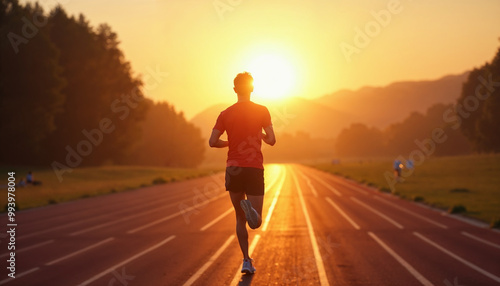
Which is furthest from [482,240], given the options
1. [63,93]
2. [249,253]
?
[63,93]

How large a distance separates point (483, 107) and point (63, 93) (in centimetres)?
5935

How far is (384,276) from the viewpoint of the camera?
820 cm

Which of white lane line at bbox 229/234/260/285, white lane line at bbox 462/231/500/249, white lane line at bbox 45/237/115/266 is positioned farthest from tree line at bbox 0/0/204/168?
white lane line at bbox 462/231/500/249

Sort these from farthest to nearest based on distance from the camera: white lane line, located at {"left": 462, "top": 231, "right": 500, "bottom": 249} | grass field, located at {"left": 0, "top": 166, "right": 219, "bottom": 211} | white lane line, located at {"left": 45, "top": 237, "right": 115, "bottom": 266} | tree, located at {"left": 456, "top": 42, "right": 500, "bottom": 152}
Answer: tree, located at {"left": 456, "top": 42, "right": 500, "bottom": 152} → grass field, located at {"left": 0, "top": 166, "right": 219, "bottom": 211} → white lane line, located at {"left": 462, "top": 231, "right": 500, "bottom": 249} → white lane line, located at {"left": 45, "top": 237, "right": 115, "bottom": 266}

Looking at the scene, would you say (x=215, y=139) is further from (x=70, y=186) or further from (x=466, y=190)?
(x=70, y=186)

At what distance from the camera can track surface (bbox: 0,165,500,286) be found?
8203mm

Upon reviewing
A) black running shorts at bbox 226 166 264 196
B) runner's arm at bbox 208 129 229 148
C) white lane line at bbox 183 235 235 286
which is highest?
runner's arm at bbox 208 129 229 148

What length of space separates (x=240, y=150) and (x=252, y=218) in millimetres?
836

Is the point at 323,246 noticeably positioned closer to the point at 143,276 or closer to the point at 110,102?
the point at 143,276

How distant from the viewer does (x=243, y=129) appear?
227 inches

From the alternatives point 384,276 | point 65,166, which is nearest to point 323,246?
point 384,276

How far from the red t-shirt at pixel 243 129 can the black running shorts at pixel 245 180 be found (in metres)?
0.06

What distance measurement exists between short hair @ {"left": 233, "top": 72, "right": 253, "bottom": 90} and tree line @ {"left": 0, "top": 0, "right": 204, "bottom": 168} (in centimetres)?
5830

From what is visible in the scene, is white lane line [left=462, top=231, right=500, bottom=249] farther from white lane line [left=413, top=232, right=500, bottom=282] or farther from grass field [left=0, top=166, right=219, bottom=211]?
grass field [left=0, top=166, right=219, bottom=211]
